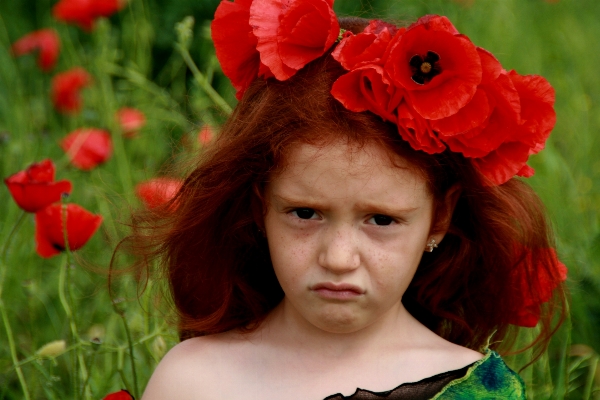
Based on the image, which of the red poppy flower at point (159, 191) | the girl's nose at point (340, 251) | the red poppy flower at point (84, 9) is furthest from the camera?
the red poppy flower at point (84, 9)

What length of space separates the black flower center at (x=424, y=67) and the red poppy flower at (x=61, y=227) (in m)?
0.58

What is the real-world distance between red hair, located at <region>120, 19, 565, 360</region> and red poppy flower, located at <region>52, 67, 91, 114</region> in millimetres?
970

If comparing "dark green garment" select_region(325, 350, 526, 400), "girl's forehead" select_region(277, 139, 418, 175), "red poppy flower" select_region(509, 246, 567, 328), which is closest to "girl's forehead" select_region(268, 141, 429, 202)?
A: "girl's forehead" select_region(277, 139, 418, 175)

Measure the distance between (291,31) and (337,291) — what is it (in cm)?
33

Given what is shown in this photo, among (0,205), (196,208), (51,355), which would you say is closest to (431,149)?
(196,208)

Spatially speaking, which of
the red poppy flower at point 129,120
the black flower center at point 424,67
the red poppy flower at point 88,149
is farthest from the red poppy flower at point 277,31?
the red poppy flower at point 129,120

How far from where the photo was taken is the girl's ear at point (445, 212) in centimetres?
125

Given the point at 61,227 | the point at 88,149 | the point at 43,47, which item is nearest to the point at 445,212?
the point at 61,227

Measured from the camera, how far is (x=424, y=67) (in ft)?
3.75

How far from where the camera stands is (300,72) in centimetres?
122

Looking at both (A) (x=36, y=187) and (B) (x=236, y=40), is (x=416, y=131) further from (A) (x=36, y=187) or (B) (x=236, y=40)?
(A) (x=36, y=187)

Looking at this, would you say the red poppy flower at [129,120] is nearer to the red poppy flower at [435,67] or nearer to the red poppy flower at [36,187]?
the red poppy flower at [36,187]

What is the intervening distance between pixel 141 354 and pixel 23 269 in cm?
39

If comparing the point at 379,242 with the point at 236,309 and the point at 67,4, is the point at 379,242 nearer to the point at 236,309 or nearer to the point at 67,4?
the point at 236,309
